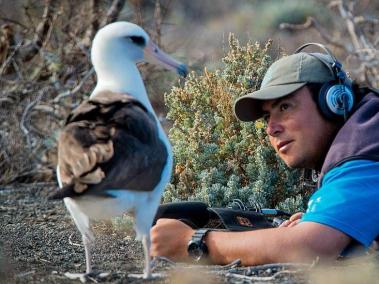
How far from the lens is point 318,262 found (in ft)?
13.1

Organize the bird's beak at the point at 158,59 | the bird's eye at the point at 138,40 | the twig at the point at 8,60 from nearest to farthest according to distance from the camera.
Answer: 1. the bird's eye at the point at 138,40
2. the bird's beak at the point at 158,59
3. the twig at the point at 8,60

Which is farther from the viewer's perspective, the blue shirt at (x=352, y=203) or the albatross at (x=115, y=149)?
the blue shirt at (x=352, y=203)

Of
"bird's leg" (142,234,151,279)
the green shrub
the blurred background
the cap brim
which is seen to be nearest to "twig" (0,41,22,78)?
the blurred background

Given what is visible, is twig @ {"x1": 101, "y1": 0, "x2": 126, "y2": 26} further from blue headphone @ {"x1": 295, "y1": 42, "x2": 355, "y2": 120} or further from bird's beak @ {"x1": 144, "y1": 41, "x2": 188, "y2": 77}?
blue headphone @ {"x1": 295, "y1": 42, "x2": 355, "y2": 120}

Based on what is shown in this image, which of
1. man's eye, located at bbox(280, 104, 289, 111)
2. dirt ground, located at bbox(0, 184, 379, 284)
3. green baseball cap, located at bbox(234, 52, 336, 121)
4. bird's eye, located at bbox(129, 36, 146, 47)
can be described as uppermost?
bird's eye, located at bbox(129, 36, 146, 47)

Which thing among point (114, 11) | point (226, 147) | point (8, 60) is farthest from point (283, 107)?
point (114, 11)

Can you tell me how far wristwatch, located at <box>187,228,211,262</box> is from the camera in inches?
173

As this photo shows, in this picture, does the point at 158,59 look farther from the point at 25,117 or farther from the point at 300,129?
the point at 25,117

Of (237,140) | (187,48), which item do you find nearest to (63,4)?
(187,48)

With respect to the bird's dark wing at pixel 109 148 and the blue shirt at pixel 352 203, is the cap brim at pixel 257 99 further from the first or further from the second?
the bird's dark wing at pixel 109 148

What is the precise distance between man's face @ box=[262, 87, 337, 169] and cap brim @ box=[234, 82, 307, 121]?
0.05m

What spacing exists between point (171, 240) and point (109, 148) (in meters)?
0.91

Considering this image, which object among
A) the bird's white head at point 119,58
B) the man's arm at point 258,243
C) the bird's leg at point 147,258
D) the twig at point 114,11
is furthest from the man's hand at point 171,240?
the twig at point 114,11

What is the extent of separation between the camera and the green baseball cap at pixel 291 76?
441cm
